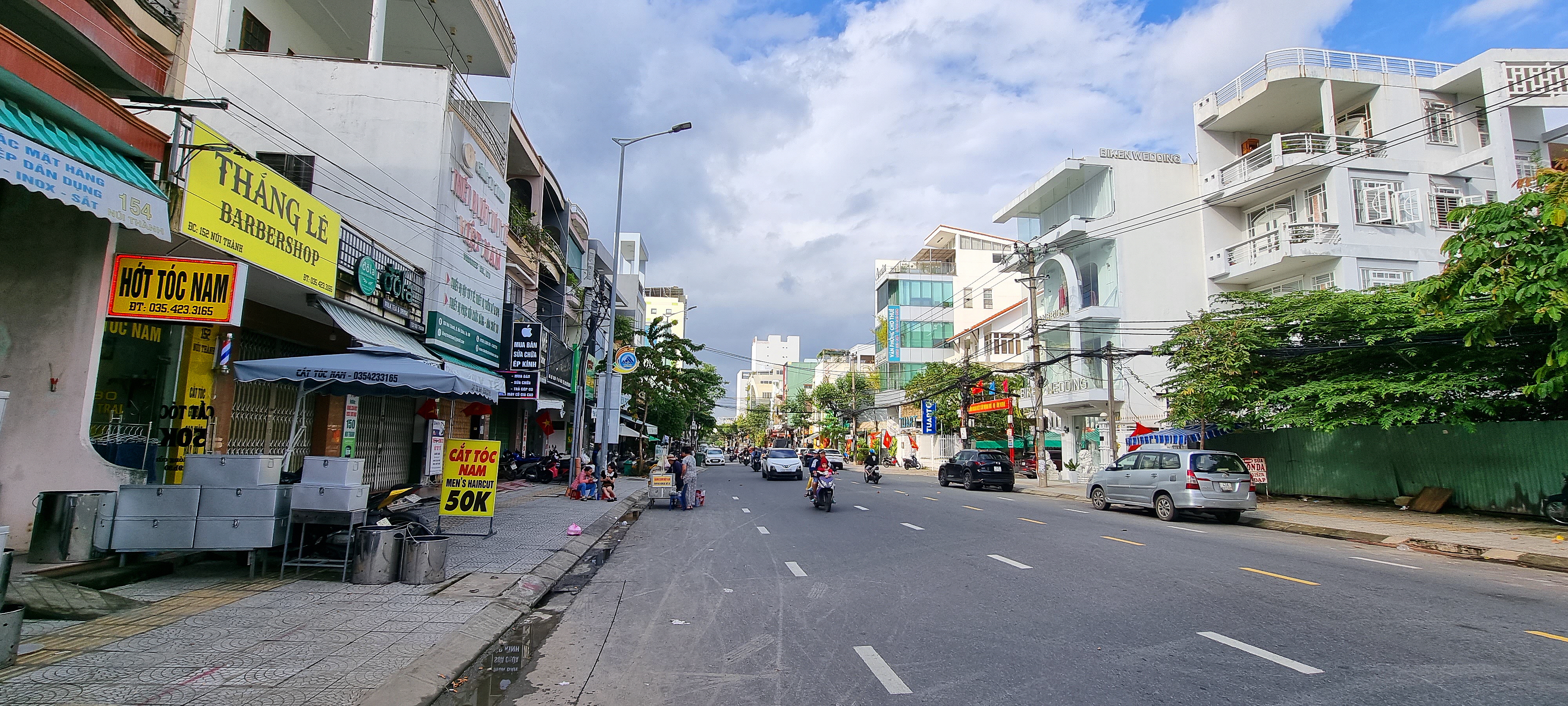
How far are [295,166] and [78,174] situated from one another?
9.15 meters

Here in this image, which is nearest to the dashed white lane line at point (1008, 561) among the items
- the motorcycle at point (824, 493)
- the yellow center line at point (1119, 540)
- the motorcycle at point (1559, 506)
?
the yellow center line at point (1119, 540)

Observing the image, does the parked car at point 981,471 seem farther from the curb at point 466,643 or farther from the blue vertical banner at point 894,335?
the blue vertical banner at point 894,335

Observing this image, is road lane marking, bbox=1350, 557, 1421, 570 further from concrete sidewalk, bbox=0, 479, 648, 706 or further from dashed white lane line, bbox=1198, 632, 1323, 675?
concrete sidewalk, bbox=0, 479, 648, 706

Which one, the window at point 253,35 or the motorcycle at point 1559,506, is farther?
the window at point 253,35

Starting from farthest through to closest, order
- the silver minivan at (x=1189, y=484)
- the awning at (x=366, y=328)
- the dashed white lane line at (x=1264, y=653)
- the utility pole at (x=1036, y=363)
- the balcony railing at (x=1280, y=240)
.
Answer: the utility pole at (x=1036, y=363) < the balcony railing at (x=1280, y=240) < the silver minivan at (x=1189, y=484) < the awning at (x=366, y=328) < the dashed white lane line at (x=1264, y=653)

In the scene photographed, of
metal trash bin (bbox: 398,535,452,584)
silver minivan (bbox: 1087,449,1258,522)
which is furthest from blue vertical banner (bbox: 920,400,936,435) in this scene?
metal trash bin (bbox: 398,535,452,584)

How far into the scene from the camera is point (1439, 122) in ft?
91.4

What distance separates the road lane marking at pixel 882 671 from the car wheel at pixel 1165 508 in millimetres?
13582

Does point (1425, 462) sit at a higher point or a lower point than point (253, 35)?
lower

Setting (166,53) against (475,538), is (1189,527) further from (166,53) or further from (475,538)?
(166,53)

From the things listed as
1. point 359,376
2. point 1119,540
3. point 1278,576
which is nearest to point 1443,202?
point 1119,540

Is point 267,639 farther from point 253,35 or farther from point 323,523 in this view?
point 253,35

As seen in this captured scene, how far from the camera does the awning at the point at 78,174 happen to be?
6652 millimetres

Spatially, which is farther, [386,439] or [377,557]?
[386,439]
